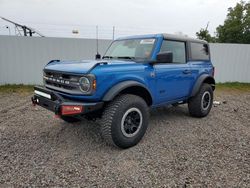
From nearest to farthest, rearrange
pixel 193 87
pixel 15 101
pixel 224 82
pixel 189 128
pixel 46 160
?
pixel 46 160, pixel 189 128, pixel 193 87, pixel 15 101, pixel 224 82

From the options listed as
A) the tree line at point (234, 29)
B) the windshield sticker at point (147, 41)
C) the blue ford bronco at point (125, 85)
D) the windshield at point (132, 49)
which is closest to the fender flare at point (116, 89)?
the blue ford bronco at point (125, 85)

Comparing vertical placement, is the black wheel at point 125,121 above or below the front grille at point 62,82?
below

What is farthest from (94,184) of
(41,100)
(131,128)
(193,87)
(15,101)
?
(15,101)

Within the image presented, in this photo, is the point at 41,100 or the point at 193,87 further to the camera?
the point at 193,87

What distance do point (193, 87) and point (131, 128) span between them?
1.97m

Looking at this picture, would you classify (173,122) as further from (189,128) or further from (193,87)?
(193,87)

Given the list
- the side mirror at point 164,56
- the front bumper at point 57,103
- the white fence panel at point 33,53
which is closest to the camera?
the front bumper at point 57,103

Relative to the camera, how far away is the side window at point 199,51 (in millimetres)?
4616

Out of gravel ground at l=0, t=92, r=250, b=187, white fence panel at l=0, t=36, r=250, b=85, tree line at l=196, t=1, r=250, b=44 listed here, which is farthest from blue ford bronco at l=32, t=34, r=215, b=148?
tree line at l=196, t=1, r=250, b=44

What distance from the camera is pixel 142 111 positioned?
11.0 feet

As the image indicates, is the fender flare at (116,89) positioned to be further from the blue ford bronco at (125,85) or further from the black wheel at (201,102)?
the black wheel at (201,102)

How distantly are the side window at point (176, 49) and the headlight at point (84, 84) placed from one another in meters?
1.70

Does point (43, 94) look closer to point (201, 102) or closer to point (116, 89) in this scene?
point (116, 89)

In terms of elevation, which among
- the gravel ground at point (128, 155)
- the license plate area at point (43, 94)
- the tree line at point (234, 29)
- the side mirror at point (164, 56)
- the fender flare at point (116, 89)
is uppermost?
the tree line at point (234, 29)
